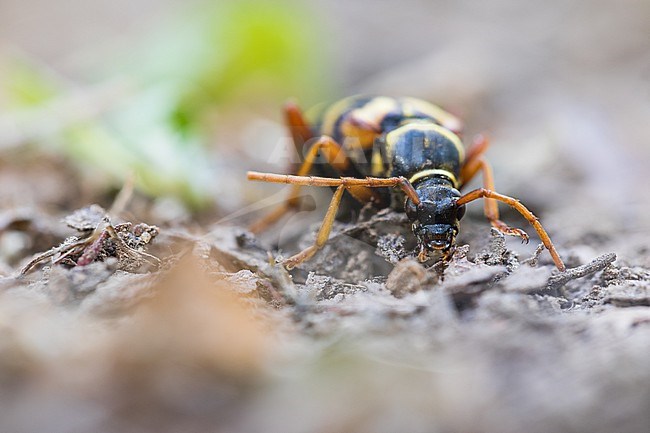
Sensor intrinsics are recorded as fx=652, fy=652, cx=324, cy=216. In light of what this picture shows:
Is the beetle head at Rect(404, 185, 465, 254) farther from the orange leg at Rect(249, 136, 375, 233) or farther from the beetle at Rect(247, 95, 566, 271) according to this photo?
the orange leg at Rect(249, 136, 375, 233)

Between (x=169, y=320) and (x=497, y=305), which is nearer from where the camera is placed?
(x=169, y=320)

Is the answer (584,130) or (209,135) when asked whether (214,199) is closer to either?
(209,135)

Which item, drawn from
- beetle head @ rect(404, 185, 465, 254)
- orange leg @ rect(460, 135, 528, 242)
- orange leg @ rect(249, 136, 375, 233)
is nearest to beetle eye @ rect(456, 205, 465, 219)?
beetle head @ rect(404, 185, 465, 254)

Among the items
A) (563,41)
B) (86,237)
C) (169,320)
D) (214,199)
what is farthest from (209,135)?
(563,41)

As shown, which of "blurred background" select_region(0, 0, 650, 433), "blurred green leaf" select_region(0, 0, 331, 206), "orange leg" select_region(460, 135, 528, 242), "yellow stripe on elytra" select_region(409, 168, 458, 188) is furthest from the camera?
"blurred green leaf" select_region(0, 0, 331, 206)

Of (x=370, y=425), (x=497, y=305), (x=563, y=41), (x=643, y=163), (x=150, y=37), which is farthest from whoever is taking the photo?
(x=563, y=41)

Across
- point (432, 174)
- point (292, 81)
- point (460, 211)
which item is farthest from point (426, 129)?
point (292, 81)

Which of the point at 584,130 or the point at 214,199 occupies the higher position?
the point at 584,130

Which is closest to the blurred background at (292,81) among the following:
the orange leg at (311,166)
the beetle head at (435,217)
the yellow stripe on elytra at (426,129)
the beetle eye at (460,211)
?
the orange leg at (311,166)
